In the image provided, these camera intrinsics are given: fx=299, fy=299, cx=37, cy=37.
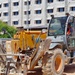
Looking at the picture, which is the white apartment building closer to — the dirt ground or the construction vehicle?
the dirt ground

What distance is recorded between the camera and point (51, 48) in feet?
39.2

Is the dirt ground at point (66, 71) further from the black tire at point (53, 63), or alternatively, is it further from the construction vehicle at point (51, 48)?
the black tire at point (53, 63)

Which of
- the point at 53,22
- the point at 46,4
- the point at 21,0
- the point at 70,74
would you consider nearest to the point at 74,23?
the point at 53,22

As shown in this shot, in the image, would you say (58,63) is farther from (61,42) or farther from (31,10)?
(31,10)

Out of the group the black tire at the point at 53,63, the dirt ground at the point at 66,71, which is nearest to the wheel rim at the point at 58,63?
the black tire at the point at 53,63

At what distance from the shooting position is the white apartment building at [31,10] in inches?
2467

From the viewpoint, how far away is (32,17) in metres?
66.6

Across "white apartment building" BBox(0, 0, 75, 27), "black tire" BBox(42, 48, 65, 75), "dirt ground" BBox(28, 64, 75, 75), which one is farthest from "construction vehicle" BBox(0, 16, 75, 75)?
"white apartment building" BBox(0, 0, 75, 27)

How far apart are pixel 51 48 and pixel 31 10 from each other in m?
55.7

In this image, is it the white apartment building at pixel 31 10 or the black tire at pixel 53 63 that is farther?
the white apartment building at pixel 31 10

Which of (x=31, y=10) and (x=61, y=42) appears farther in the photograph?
(x=31, y=10)

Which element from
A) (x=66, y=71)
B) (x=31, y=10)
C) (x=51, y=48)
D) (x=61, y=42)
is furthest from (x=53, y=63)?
(x=31, y=10)

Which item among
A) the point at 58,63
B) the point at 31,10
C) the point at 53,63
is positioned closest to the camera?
the point at 53,63

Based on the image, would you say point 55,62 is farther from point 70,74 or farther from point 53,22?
point 53,22
